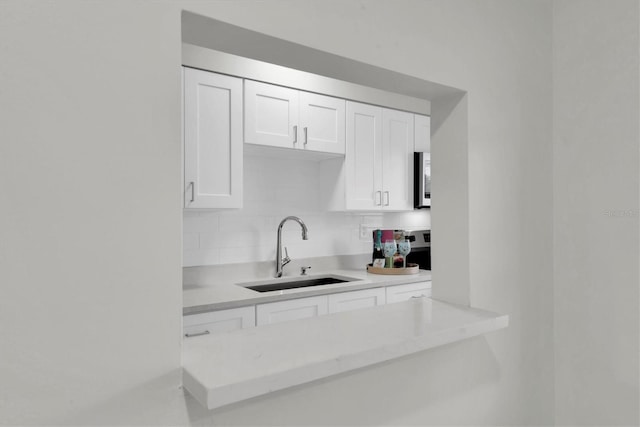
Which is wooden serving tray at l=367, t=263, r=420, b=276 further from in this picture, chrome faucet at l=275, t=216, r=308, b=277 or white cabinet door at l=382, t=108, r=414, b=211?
chrome faucet at l=275, t=216, r=308, b=277

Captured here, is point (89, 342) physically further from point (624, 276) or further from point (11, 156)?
point (624, 276)

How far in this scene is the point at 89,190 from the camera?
0.67m

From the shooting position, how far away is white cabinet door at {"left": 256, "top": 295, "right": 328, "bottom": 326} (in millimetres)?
2256

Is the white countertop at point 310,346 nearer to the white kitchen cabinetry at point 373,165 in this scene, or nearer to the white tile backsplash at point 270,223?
the white tile backsplash at point 270,223

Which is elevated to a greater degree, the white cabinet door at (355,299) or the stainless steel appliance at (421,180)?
the stainless steel appliance at (421,180)

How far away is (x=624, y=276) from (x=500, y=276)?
1.38ft

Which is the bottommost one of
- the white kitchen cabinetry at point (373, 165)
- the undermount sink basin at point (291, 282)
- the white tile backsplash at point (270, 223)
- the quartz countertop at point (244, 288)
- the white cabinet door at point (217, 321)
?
the white cabinet door at point (217, 321)

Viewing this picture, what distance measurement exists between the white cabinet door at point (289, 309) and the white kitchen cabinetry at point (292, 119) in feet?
3.24

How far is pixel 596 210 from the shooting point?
1.41m

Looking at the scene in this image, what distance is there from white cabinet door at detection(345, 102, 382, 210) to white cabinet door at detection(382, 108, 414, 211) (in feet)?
0.18

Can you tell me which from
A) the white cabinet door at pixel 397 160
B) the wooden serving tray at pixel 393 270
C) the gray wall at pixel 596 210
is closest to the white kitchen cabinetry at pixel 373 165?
the white cabinet door at pixel 397 160

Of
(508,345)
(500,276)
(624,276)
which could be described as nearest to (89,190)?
(500,276)

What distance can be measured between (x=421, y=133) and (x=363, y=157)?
69 cm

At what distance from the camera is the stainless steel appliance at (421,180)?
3352mm
